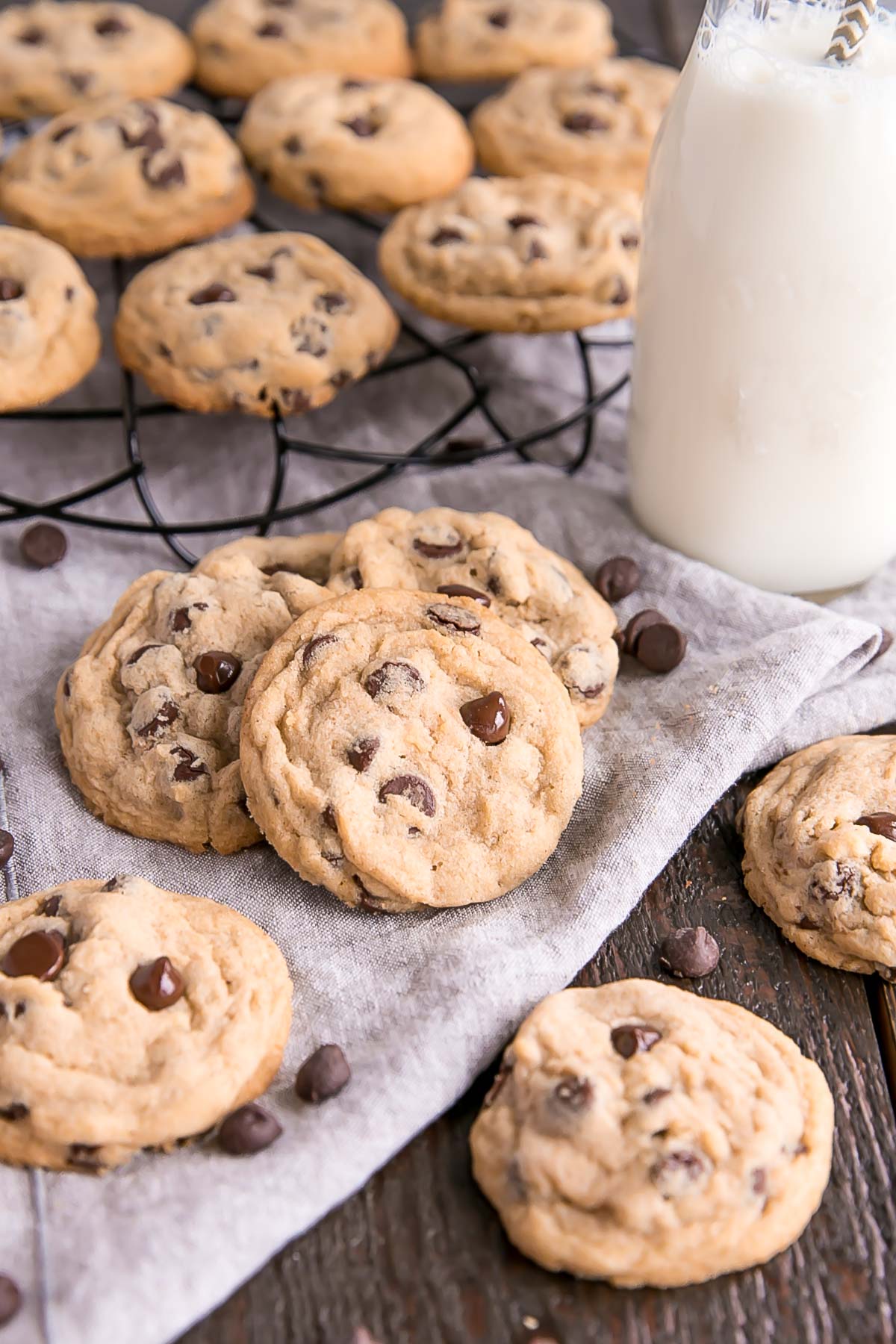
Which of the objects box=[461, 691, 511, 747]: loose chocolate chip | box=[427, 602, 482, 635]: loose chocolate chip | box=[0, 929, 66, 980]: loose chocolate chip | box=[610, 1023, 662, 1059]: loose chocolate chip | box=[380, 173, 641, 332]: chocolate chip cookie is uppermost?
box=[380, 173, 641, 332]: chocolate chip cookie

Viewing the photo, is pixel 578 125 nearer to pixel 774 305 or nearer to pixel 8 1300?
pixel 774 305

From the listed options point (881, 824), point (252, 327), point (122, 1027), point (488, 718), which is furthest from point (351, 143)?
point (122, 1027)

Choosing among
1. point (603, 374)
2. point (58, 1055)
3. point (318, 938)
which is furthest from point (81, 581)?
point (603, 374)

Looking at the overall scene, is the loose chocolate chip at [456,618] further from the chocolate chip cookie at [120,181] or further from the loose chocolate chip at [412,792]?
the chocolate chip cookie at [120,181]

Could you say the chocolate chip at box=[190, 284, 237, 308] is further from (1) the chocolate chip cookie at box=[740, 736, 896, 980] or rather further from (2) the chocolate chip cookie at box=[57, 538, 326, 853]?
(1) the chocolate chip cookie at box=[740, 736, 896, 980]

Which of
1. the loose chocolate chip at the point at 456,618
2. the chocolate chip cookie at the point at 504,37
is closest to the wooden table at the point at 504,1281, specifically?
the loose chocolate chip at the point at 456,618

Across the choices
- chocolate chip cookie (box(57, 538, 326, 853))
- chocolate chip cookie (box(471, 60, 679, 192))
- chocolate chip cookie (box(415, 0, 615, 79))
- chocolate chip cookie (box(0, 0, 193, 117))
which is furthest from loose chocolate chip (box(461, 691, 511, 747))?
chocolate chip cookie (box(415, 0, 615, 79))
